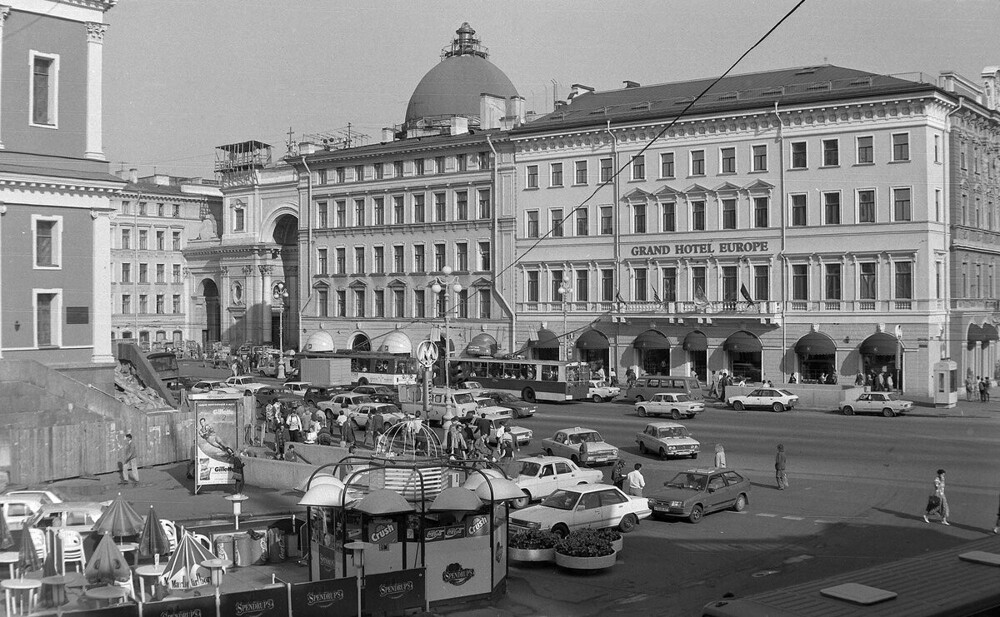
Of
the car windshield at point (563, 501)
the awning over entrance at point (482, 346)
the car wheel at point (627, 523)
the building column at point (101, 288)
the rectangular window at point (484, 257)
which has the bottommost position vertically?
the car wheel at point (627, 523)

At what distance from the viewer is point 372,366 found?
63156 mm

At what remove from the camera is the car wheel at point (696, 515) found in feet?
77.6

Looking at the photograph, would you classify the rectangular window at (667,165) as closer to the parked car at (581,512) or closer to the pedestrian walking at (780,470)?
the pedestrian walking at (780,470)

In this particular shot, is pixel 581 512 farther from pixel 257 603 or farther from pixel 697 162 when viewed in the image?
pixel 697 162

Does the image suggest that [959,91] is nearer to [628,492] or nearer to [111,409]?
[628,492]

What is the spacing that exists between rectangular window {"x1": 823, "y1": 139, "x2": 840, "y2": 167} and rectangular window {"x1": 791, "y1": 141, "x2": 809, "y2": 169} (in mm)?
1026

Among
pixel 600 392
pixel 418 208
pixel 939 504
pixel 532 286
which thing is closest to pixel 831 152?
pixel 600 392

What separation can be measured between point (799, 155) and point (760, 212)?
3663mm

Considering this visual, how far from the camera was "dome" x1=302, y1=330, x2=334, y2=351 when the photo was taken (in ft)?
241

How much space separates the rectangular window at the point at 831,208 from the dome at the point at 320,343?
120ft

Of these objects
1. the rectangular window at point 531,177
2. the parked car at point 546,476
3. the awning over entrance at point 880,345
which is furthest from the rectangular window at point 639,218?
the parked car at point 546,476

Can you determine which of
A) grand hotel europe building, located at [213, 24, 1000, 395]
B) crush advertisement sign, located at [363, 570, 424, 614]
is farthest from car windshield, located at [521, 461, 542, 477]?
grand hotel europe building, located at [213, 24, 1000, 395]

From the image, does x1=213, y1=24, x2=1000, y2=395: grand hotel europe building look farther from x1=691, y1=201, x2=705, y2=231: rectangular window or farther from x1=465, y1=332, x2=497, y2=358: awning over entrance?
x1=465, y1=332, x2=497, y2=358: awning over entrance

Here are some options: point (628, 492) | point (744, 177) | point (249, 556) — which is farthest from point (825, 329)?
point (249, 556)
